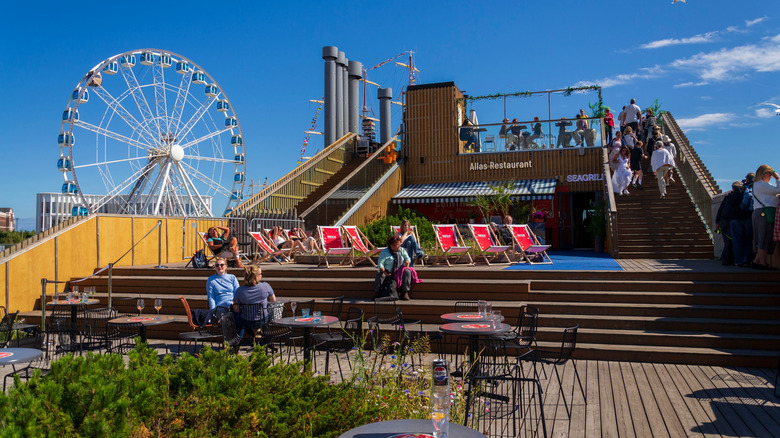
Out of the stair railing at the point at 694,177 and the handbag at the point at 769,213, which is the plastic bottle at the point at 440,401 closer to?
the handbag at the point at 769,213

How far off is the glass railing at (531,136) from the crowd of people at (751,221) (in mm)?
9165

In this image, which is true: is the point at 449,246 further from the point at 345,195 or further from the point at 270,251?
the point at 345,195

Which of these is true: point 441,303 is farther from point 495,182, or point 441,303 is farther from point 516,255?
point 495,182

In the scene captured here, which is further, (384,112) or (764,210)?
(384,112)

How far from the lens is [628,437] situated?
421 cm

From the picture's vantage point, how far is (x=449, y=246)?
11352 millimetres

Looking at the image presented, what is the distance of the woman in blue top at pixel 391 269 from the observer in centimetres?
866

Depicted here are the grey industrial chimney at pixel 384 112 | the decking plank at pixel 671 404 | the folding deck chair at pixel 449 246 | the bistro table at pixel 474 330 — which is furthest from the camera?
the grey industrial chimney at pixel 384 112

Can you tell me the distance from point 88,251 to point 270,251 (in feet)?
11.7

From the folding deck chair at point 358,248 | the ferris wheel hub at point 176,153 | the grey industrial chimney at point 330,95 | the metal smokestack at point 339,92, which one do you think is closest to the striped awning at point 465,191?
the folding deck chair at point 358,248

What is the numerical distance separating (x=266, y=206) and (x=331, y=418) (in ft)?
50.1

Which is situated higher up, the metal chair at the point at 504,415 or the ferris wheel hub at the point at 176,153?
the ferris wheel hub at the point at 176,153

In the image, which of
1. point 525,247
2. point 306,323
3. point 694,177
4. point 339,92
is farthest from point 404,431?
point 339,92

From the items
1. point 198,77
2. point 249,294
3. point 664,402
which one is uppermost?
point 198,77
